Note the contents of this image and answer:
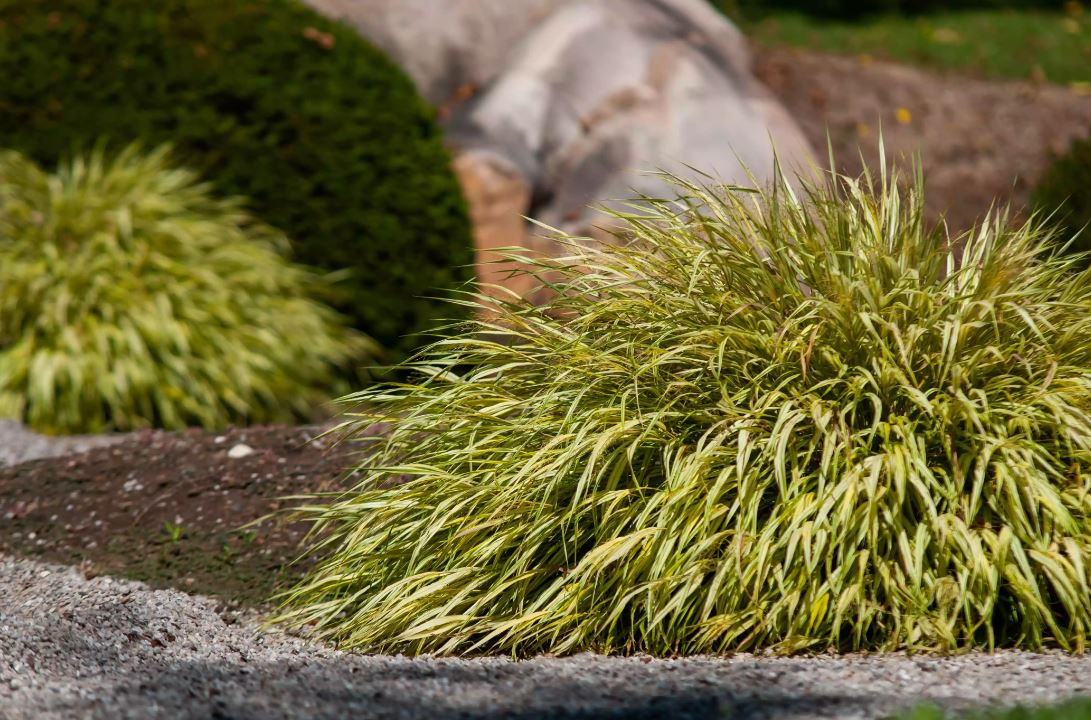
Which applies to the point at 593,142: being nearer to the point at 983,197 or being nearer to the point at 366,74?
the point at 366,74

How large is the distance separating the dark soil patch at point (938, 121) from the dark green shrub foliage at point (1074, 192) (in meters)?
2.89

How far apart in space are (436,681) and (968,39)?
38.3 feet

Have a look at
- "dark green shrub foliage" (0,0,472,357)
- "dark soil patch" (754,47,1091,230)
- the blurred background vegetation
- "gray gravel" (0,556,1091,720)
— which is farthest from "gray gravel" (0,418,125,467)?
the blurred background vegetation

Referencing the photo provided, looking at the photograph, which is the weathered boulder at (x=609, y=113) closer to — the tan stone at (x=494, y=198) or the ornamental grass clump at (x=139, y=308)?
the tan stone at (x=494, y=198)

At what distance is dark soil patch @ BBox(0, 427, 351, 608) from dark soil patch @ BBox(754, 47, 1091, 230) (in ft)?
19.4

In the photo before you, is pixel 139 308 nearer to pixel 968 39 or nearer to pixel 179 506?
pixel 179 506

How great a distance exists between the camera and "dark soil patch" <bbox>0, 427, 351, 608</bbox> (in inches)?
158

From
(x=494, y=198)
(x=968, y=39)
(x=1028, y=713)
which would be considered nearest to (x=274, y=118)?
Answer: (x=494, y=198)

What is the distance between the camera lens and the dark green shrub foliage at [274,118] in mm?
6344

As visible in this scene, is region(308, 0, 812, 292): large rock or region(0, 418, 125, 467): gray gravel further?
region(308, 0, 812, 292): large rock

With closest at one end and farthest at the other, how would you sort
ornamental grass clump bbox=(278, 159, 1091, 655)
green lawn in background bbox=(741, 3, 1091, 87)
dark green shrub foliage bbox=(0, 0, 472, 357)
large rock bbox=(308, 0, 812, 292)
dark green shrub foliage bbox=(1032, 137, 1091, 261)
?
ornamental grass clump bbox=(278, 159, 1091, 655)
dark green shrub foliage bbox=(1032, 137, 1091, 261)
dark green shrub foliage bbox=(0, 0, 472, 357)
large rock bbox=(308, 0, 812, 292)
green lawn in background bbox=(741, 3, 1091, 87)

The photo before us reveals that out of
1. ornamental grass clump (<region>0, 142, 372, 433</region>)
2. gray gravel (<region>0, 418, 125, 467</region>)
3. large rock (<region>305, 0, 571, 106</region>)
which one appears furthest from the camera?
large rock (<region>305, 0, 571, 106</region>)

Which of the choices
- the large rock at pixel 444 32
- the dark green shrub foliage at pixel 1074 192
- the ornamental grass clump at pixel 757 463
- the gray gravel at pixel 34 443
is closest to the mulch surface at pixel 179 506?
the gray gravel at pixel 34 443

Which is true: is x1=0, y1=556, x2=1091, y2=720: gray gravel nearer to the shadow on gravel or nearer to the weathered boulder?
the shadow on gravel
